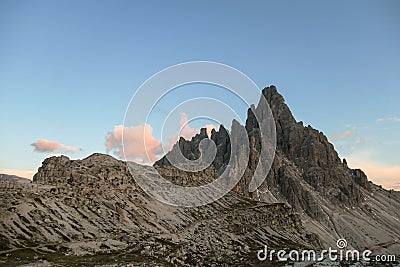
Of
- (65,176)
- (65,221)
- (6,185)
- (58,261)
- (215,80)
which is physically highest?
(215,80)

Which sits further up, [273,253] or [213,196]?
[213,196]

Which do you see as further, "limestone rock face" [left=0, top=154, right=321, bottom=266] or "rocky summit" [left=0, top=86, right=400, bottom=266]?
"limestone rock face" [left=0, top=154, right=321, bottom=266]

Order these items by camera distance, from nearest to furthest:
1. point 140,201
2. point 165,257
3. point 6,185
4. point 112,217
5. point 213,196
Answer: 1. point 165,257
2. point 6,185
3. point 112,217
4. point 140,201
5. point 213,196

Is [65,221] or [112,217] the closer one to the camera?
[65,221]

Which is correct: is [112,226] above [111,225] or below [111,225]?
below

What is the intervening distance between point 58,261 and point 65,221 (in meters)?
31.5

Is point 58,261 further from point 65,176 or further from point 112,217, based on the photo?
point 65,176

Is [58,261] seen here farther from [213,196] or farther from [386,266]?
[213,196]

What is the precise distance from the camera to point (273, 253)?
445 ft

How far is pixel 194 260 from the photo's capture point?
92125 mm

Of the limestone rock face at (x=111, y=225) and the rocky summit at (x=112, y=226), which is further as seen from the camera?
the limestone rock face at (x=111, y=225)

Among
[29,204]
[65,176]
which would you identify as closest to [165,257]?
[29,204]

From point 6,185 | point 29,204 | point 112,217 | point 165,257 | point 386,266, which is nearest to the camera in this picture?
point 165,257

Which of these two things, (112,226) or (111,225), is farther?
(111,225)
